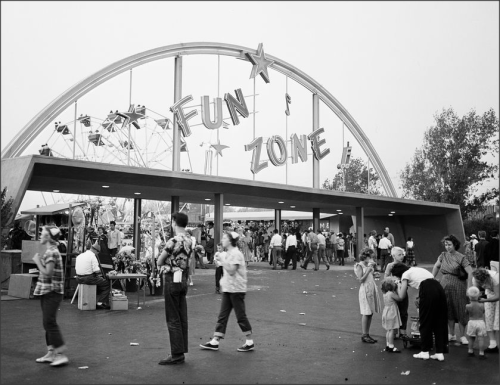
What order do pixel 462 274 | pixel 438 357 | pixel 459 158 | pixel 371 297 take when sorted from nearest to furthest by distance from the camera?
1. pixel 438 357
2. pixel 462 274
3. pixel 371 297
4. pixel 459 158

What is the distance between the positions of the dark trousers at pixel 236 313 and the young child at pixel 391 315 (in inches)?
79.3

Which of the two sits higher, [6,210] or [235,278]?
[6,210]

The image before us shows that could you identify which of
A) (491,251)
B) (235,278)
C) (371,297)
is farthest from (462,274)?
(491,251)

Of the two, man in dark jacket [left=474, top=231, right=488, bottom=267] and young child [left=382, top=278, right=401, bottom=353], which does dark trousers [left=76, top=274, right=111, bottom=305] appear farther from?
man in dark jacket [left=474, top=231, right=488, bottom=267]


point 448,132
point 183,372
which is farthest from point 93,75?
point 448,132

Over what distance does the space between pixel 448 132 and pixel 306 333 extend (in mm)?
45778

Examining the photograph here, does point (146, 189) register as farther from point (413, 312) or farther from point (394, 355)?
point (394, 355)

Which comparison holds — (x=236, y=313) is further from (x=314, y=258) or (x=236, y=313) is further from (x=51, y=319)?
(x=314, y=258)

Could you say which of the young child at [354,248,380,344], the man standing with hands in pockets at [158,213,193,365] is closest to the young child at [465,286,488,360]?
the young child at [354,248,380,344]

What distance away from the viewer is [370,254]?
28.3 ft

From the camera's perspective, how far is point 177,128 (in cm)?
2286

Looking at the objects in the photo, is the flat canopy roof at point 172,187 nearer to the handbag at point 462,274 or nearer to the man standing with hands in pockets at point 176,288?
the man standing with hands in pockets at point 176,288

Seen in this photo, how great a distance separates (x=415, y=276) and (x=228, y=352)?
2.90 meters

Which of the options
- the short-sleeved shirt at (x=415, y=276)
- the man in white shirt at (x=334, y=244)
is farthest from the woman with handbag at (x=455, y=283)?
the man in white shirt at (x=334, y=244)
